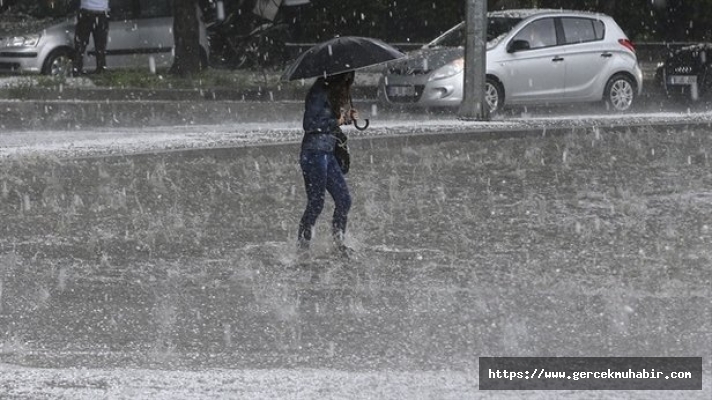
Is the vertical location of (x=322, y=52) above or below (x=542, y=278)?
above

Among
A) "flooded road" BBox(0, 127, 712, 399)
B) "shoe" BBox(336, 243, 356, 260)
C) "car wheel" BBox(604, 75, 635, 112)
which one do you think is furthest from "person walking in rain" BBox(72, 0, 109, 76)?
"shoe" BBox(336, 243, 356, 260)

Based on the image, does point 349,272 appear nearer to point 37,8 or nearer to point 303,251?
point 303,251

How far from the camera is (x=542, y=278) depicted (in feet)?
33.5

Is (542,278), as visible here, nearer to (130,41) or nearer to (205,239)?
(205,239)

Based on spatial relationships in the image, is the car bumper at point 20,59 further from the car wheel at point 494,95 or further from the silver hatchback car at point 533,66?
the car wheel at point 494,95

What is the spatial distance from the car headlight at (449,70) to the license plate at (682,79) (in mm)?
4237

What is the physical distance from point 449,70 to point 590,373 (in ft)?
47.5

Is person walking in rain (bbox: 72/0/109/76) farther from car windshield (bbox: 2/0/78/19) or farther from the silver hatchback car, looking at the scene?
car windshield (bbox: 2/0/78/19)

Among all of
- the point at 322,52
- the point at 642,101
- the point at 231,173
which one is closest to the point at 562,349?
the point at 322,52

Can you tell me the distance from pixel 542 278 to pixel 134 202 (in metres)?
4.31

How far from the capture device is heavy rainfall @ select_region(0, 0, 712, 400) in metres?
8.00

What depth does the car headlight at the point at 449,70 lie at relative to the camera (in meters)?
21.7

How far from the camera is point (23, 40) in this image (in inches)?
1011

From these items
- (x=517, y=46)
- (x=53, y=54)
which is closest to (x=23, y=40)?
(x=53, y=54)
